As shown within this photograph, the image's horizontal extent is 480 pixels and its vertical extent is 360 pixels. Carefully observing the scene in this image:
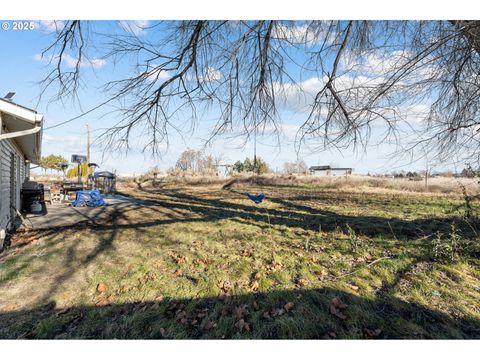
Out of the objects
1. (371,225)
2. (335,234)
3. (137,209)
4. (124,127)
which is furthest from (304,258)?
(137,209)

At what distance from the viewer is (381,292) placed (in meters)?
2.88

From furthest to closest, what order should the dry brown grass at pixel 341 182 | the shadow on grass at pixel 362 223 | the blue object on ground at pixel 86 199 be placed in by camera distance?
the dry brown grass at pixel 341 182, the blue object on ground at pixel 86 199, the shadow on grass at pixel 362 223

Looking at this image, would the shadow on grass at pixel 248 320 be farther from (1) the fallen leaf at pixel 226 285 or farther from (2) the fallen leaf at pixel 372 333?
(1) the fallen leaf at pixel 226 285

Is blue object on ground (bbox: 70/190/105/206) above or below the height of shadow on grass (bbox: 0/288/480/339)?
above

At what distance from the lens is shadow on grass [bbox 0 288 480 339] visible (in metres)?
2.29

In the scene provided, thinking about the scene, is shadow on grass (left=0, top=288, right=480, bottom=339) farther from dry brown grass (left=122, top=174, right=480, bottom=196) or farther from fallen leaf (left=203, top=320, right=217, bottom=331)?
dry brown grass (left=122, top=174, right=480, bottom=196)

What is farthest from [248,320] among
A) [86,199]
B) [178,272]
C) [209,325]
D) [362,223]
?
[86,199]

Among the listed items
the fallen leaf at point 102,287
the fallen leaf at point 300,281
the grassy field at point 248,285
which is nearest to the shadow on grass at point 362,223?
the grassy field at point 248,285

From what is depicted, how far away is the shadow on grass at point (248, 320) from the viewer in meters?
→ 2.29

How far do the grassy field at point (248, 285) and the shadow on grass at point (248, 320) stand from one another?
1 cm

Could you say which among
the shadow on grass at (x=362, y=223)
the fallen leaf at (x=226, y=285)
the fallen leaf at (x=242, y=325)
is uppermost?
the shadow on grass at (x=362, y=223)

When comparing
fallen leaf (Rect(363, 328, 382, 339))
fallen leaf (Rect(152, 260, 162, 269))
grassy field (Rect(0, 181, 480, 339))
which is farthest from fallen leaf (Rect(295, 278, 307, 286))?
fallen leaf (Rect(152, 260, 162, 269))

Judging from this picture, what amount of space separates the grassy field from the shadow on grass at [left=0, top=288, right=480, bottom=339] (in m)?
0.01

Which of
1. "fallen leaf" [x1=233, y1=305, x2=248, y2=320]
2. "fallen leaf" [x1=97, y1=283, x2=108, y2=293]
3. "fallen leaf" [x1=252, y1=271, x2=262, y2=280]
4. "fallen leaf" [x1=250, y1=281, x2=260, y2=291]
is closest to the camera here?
"fallen leaf" [x1=233, y1=305, x2=248, y2=320]
